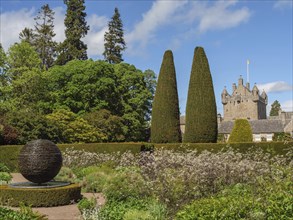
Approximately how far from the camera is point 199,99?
26.7 m

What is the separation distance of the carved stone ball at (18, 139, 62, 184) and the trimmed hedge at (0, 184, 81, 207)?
734mm

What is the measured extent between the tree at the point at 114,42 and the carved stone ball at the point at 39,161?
3603 centimetres

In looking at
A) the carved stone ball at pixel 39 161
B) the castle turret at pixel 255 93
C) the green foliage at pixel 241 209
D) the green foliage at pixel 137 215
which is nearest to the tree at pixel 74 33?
the carved stone ball at pixel 39 161

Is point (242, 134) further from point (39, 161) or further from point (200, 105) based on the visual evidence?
point (39, 161)

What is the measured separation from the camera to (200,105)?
2653cm

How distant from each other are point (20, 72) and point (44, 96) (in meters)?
3.63

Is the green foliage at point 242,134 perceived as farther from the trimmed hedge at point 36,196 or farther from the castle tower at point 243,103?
the castle tower at point 243,103

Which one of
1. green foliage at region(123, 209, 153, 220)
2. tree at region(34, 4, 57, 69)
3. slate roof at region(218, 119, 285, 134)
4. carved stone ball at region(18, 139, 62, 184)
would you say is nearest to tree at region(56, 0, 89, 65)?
tree at region(34, 4, 57, 69)

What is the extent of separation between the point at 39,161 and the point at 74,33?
34230 mm

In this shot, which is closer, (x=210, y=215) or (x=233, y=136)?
(x=210, y=215)

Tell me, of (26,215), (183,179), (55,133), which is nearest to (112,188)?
(183,179)

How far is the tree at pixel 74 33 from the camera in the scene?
43.5 m

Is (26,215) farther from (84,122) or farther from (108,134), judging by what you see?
(108,134)

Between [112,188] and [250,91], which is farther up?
[250,91]
